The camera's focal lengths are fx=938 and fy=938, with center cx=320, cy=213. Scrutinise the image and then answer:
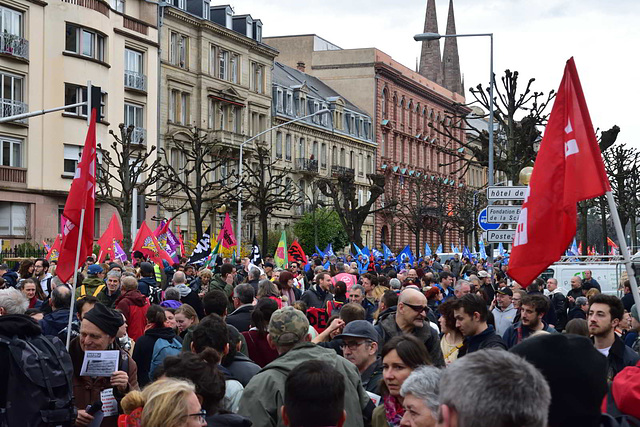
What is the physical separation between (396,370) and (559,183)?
1804 mm

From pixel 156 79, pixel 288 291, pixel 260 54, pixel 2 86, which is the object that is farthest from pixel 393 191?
pixel 288 291

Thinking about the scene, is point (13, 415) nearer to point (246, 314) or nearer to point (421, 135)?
point (246, 314)

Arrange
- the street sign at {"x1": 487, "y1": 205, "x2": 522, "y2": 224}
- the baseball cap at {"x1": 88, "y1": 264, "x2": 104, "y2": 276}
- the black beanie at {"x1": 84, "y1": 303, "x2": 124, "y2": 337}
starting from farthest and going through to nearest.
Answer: the street sign at {"x1": 487, "y1": 205, "x2": 522, "y2": 224} → the baseball cap at {"x1": 88, "y1": 264, "x2": 104, "y2": 276} → the black beanie at {"x1": 84, "y1": 303, "x2": 124, "y2": 337}

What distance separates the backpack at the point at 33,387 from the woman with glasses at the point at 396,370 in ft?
6.06

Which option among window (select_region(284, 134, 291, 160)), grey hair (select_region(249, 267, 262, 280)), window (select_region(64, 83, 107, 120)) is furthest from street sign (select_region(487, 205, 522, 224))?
window (select_region(284, 134, 291, 160))

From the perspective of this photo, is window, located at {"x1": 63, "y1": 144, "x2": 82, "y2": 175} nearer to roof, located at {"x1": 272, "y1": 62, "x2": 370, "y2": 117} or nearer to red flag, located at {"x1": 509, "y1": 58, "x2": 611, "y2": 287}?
roof, located at {"x1": 272, "y1": 62, "x2": 370, "y2": 117}

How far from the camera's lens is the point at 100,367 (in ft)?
20.0

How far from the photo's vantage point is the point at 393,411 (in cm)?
529

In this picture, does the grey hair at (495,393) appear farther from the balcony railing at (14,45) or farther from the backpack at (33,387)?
the balcony railing at (14,45)

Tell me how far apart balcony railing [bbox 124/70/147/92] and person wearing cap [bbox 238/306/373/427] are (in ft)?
136

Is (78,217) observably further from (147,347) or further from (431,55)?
(431,55)

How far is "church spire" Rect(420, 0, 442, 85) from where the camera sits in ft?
438

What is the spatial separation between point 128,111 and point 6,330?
139 ft

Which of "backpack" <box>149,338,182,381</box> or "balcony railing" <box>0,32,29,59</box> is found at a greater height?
"balcony railing" <box>0,32,29,59</box>
